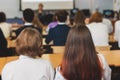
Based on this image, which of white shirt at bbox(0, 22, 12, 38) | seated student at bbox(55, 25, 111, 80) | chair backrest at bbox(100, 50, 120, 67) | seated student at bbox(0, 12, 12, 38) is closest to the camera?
seated student at bbox(55, 25, 111, 80)

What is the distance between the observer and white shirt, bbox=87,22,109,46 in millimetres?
4648

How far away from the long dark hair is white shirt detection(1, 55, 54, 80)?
1.15 feet

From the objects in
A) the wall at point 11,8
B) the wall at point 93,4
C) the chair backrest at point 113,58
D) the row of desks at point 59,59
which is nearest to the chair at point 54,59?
the row of desks at point 59,59

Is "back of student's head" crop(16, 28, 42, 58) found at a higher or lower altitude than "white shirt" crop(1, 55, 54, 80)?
higher

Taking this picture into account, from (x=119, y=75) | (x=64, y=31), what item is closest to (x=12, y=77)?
(x=119, y=75)

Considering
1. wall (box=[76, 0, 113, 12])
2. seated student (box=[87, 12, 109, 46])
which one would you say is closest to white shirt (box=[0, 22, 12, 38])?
seated student (box=[87, 12, 109, 46])

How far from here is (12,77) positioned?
7.49ft

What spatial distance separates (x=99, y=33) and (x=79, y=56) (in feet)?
9.18

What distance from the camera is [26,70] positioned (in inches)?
89.0

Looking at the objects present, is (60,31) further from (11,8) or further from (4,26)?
(11,8)

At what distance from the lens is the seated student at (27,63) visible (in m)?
2.26

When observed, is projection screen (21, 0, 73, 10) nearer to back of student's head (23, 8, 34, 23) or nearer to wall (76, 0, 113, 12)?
wall (76, 0, 113, 12)

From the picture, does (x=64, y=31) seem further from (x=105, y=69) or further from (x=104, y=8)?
(x=104, y=8)

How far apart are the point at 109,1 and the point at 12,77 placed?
9708mm
